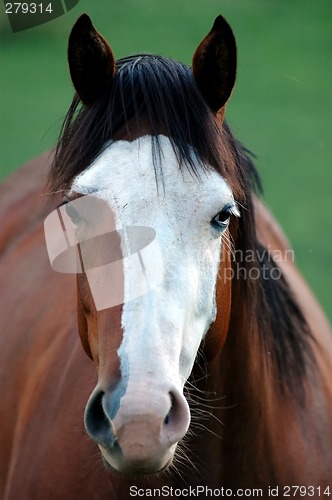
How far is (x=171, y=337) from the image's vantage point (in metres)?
1.46

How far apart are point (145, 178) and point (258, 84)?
18.6ft

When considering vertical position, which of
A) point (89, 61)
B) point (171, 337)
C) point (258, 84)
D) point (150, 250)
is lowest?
point (258, 84)

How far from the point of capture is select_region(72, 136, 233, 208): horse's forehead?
5.16ft

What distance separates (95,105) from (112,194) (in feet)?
0.86

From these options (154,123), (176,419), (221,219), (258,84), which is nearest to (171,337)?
(176,419)

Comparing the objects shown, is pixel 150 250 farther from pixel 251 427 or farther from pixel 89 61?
pixel 251 427

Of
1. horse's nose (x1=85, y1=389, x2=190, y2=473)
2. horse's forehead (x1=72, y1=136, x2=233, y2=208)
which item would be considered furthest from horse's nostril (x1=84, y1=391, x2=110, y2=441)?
horse's forehead (x1=72, y1=136, x2=233, y2=208)

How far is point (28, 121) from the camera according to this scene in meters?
6.68

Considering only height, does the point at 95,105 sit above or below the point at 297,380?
above

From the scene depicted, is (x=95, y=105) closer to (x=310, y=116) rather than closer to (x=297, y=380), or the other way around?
(x=297, y=380)

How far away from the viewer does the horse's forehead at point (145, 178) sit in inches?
61.9

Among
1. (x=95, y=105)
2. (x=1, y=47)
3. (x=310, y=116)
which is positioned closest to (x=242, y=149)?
(x=95, y=105)

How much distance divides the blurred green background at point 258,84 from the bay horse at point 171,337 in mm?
2665

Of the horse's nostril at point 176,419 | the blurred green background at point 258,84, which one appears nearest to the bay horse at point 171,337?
the horse's nostril at point 176,419
